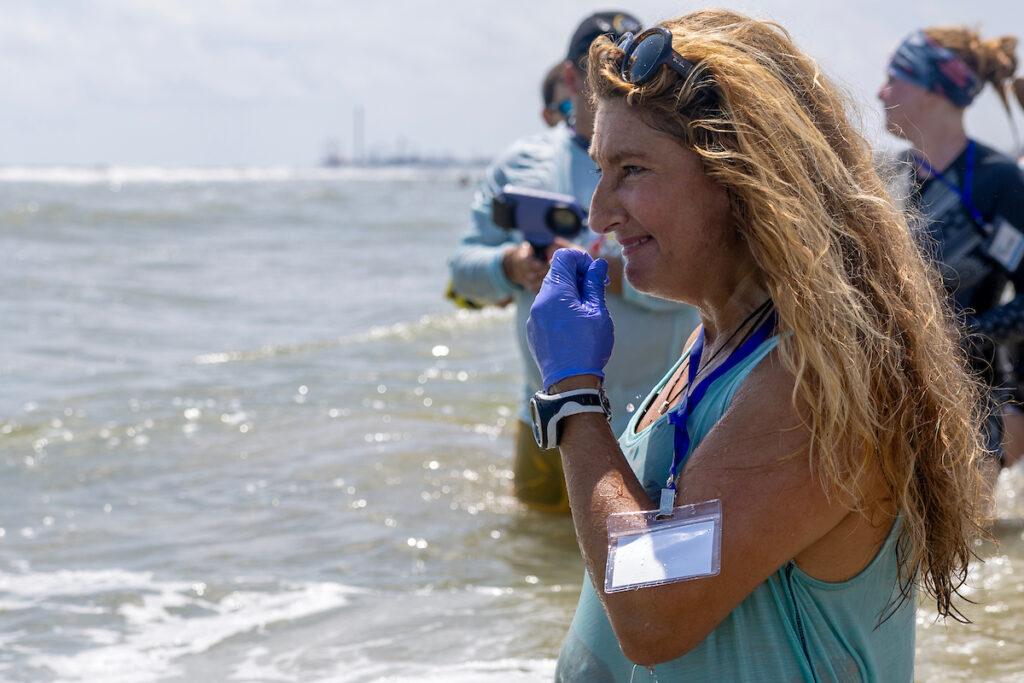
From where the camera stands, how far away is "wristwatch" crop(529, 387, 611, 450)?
1912 millimetres

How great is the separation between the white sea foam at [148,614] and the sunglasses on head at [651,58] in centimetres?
313

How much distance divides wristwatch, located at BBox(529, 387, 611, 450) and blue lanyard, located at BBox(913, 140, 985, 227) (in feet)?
9.54

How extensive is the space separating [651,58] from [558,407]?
A: 0.54 meters

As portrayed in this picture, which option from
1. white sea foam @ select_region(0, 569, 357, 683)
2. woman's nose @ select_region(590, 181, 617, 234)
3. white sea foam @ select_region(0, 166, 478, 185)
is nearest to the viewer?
woman's nose @ select_region(590, 181, 617, 234)

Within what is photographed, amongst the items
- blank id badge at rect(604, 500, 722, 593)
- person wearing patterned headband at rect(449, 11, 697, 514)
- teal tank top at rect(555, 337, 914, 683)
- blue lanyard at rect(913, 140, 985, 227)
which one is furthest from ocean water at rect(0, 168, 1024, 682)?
blank id badge at rect(604, 500, 722, 593)

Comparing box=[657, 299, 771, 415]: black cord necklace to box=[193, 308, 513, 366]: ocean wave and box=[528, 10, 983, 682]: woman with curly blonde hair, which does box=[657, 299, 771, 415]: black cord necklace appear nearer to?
box=[528, 10, 983, 682]: woman with curly blonde hair

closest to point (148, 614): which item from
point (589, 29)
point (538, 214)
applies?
point (538, 214)

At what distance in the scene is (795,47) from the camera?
6.43 ft

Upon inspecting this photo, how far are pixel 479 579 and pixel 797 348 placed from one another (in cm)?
365

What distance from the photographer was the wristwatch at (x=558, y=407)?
6.27 feet

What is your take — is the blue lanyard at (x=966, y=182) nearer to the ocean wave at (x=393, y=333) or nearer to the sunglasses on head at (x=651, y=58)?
the sunglasses on head at (x=651, y=58)

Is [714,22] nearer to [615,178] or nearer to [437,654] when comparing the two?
[615,178]

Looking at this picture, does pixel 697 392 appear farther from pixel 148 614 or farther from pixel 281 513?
pixel 281 513

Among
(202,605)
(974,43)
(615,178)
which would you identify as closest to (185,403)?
(202,605)
